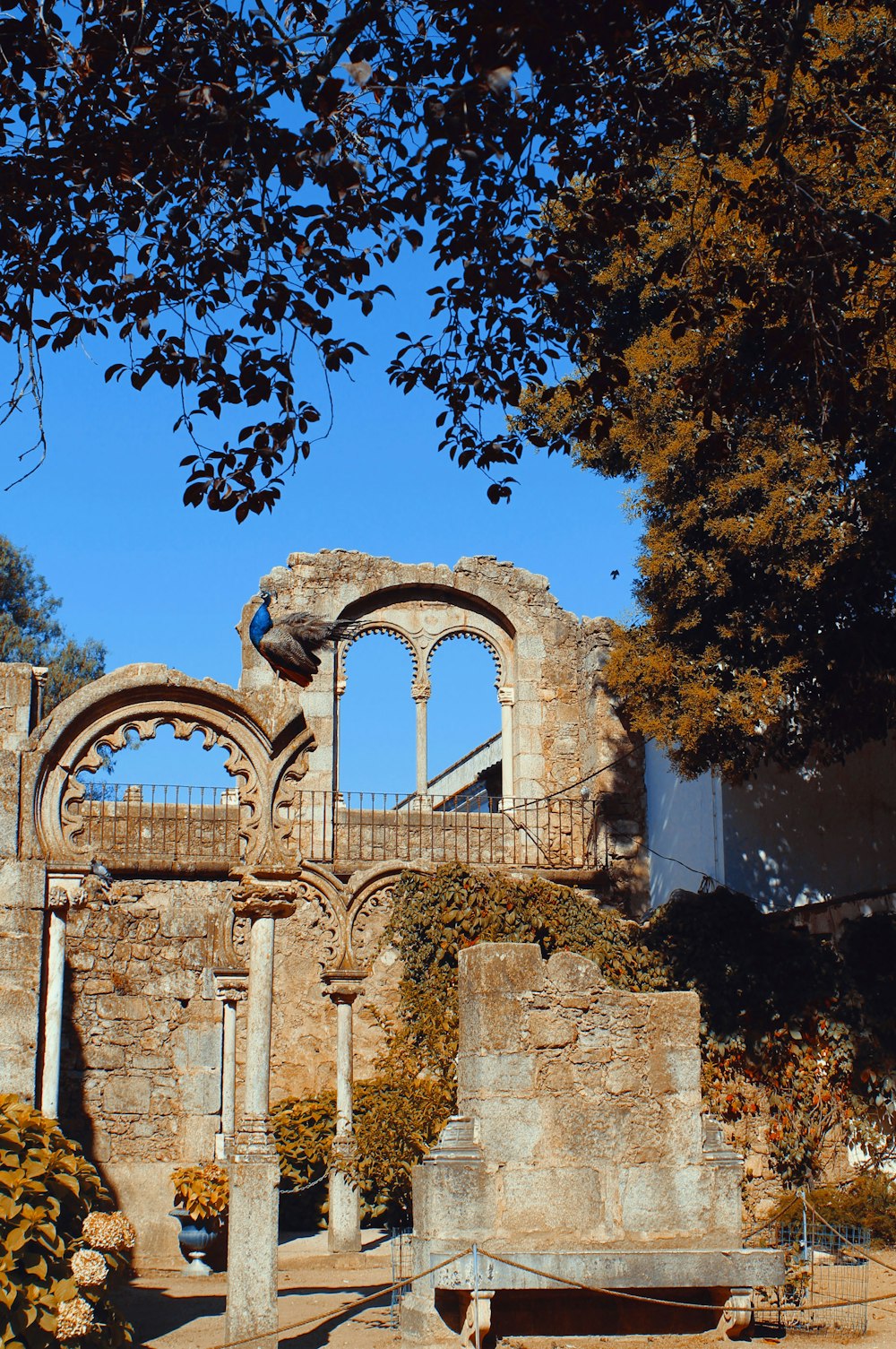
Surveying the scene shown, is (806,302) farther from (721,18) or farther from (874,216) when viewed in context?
(721,18)

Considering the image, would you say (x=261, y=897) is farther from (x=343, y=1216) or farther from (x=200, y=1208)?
(x=343, y=1216)

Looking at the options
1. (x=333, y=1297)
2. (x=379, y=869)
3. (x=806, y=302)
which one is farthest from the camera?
(x=379, y=869)

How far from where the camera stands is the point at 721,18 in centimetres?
634

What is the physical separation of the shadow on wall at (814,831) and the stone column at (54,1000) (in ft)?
27.7

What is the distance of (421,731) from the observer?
18.3m

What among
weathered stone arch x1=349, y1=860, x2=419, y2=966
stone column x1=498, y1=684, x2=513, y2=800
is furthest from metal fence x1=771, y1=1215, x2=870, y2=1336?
stone column x1=498, y1=684, x2=513, y2=800

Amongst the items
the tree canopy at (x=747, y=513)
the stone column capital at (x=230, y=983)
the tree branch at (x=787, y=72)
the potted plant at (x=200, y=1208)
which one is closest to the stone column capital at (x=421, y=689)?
the tree canopy at (x=747, y=513)

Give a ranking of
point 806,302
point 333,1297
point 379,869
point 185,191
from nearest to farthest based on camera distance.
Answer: point 185,191, point 806,302, point 333,1297, point 379,869

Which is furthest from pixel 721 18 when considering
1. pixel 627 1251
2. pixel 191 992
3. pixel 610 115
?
pixel 191 992

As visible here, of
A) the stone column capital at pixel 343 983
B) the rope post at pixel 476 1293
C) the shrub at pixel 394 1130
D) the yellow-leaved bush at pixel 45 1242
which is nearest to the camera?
the yellow-leaved bush at pixel 45 1242

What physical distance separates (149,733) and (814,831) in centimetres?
907

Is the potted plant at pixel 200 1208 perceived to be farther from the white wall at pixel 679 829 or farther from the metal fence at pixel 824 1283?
the white wall at pixel 679 829

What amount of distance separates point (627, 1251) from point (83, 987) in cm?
663

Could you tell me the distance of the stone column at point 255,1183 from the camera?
27.7ft
